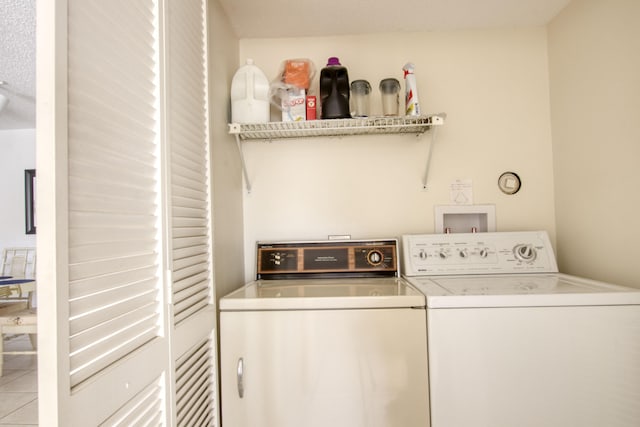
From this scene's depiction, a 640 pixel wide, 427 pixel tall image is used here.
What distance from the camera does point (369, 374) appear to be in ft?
4.01

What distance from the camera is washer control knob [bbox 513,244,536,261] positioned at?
167cm

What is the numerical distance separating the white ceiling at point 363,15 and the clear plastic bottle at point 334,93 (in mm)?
302

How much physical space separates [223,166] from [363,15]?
1147 mm

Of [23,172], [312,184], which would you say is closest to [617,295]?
[312,184]

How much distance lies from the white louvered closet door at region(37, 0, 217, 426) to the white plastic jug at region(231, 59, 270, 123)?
1.62ft

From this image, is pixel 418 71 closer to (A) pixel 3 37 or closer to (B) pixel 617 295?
(B) pixel 617 295

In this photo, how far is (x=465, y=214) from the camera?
194 centimetres

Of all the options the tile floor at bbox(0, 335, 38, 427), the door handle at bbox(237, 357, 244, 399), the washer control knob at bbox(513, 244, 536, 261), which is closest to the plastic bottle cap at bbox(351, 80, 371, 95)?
the washer control knob at bbox(513, 244, 536, 261)

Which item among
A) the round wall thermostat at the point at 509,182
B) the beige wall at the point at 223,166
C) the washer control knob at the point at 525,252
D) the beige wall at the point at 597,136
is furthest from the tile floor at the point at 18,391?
the beige wall at the point at 597,136

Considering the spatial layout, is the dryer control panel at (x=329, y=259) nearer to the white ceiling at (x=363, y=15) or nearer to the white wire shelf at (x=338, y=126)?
the white wire shelf at (x=338, y=126)

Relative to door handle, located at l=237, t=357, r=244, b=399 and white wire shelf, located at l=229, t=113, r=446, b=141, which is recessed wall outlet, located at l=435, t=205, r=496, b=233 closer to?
white wire shelf, located at l=229, t=113, r=446, b=141

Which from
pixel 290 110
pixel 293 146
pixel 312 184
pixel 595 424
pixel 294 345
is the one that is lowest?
pixel 595 424

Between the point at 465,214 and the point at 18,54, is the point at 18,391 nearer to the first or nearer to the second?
the point at 18,54

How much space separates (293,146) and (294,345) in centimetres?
118
